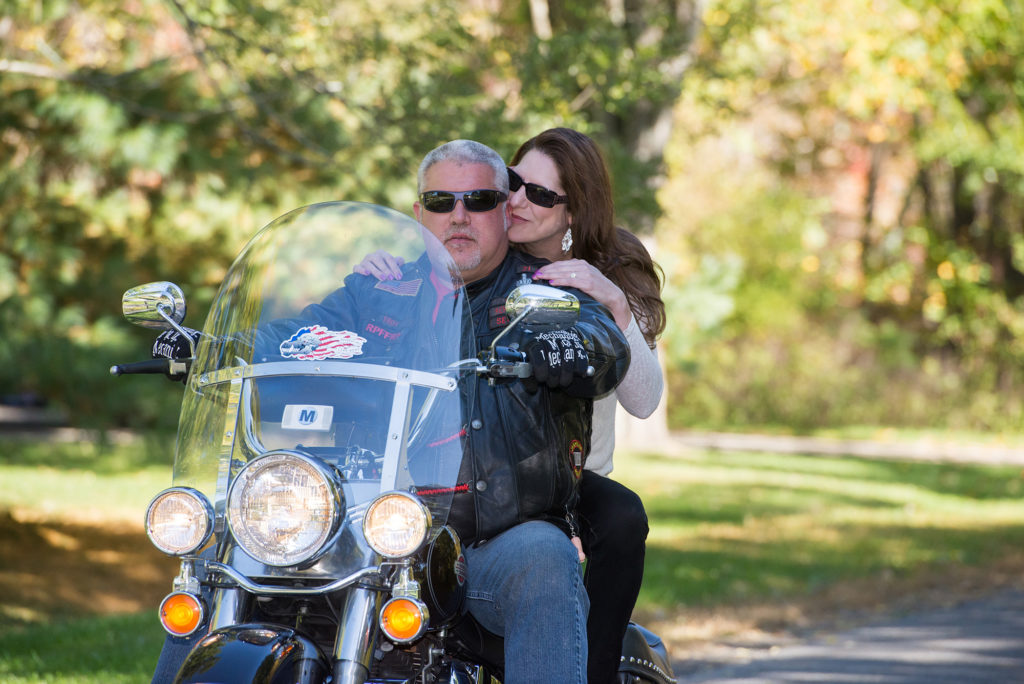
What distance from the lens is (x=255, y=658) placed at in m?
2.25

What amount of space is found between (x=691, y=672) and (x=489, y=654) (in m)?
3.24

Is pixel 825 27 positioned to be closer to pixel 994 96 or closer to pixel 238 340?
pixel 994 96

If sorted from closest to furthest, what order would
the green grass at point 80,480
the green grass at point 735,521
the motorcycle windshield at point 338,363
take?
the motorcycle windshield at point 338,363, the green grass at point 735,521, the green grass at point 80,480

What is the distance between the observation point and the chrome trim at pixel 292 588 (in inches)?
92.4

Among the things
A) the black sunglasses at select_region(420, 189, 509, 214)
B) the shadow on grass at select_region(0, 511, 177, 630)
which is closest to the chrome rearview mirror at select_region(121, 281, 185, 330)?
the black sunglasses at select_region(420, 189, 509, 214)

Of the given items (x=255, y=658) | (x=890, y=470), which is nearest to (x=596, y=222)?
(x=255, y=658)

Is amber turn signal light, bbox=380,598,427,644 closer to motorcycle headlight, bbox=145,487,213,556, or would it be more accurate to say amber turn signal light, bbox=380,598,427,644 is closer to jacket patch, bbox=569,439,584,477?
motorcycle headlight, bbox=145,487,213,556

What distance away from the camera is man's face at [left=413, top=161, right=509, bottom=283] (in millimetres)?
3332

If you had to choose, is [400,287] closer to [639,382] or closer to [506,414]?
[506,414]

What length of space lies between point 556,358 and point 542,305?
0.16 m

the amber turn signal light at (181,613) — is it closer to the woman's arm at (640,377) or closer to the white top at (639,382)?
the white top at (639,382)

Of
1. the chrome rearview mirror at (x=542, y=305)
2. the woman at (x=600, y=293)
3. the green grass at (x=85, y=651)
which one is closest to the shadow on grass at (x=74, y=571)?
the green grass at (x=85, y=651)

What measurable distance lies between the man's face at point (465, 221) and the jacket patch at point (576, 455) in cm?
64

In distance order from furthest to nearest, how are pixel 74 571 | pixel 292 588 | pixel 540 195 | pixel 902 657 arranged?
pixel 74 571
pixel 902 657
pixel 540 195
pixel 292 588
